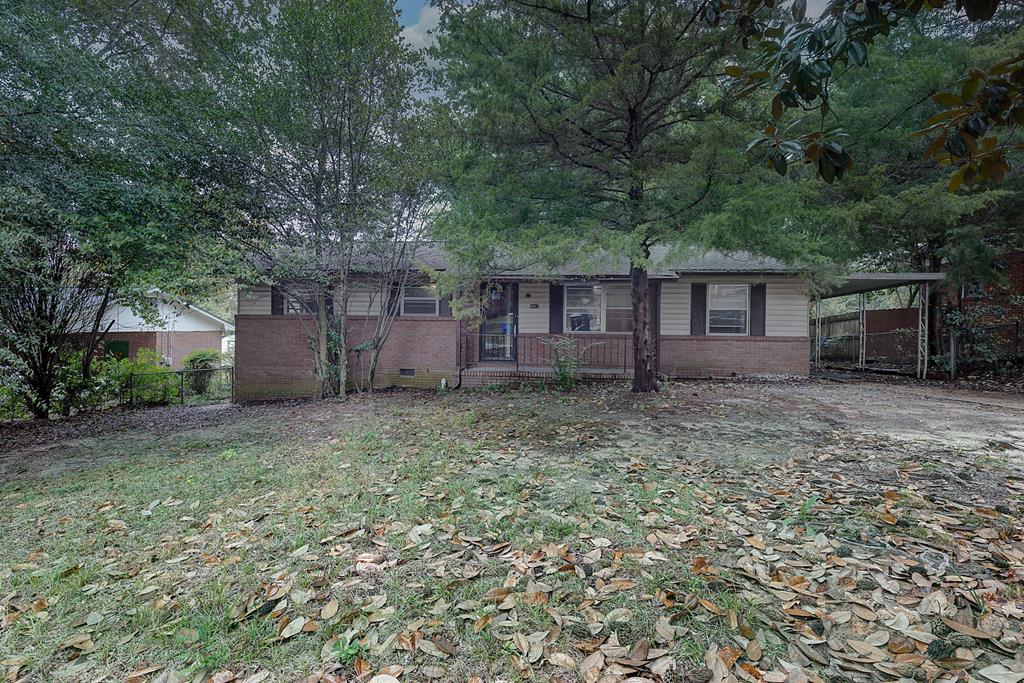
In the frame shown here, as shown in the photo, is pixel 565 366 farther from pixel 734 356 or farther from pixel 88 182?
pixel 88 182

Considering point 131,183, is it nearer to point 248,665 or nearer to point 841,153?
point 248,665

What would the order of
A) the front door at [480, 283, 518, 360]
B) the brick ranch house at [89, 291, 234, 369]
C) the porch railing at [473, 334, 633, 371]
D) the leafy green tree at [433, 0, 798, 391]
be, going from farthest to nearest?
the brick ranch house at [89, 291, 234, 369] < the front door at [480, 283, 518, 360] < the porch railing at [473, 334, 633, 371] < the leafy green tree at [433, 0, 798, 391]

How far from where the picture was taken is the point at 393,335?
11648mm

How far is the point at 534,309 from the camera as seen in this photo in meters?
11.9

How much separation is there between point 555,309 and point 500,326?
61.2 inches

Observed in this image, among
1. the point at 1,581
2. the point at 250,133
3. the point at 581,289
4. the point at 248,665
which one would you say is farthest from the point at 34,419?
the point at 581,289

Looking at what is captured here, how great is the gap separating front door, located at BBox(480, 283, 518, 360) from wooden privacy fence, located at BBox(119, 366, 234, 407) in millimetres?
6723

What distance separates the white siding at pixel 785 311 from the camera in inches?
449

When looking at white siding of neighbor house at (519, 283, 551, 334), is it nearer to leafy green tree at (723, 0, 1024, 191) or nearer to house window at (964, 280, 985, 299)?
leafy green tree at (723, 0, 1024, 191)

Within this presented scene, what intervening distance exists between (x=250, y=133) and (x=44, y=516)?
6.69m

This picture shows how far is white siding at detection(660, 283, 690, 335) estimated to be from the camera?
1177cm

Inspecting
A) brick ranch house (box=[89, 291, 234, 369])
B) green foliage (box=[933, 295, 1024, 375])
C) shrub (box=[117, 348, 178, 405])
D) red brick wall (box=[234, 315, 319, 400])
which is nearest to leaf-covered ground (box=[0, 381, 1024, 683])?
shrub (box=[117, 348, 178, 405])

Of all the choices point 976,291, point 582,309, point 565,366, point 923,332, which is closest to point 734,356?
point 582,309

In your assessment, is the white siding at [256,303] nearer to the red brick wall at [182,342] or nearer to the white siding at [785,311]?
the red brick wall at [182,342]
